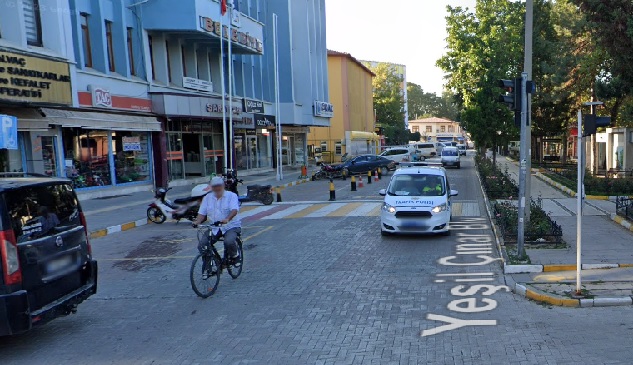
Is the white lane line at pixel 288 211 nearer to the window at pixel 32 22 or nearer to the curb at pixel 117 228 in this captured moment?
the curb at pixel 117 228

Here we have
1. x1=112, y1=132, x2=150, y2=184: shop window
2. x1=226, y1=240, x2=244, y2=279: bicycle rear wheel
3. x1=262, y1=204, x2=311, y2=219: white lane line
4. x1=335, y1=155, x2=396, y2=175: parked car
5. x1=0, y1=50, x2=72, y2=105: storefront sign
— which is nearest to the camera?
x1=226, y1=240, x2=244, y2=279: bicycle rear wheel

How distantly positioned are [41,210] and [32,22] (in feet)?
50.4

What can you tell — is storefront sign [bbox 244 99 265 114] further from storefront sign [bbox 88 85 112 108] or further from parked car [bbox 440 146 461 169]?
parked car [bbox 440 146 461 169]

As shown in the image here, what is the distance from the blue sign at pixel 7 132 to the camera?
1255 centimetres

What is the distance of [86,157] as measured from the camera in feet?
69.9

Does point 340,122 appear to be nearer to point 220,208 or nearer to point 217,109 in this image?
point 217,109

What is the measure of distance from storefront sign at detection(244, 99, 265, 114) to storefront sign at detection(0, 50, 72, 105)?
1493 centimetres

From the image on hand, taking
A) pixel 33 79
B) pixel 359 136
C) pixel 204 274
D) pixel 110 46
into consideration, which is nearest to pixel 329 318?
pixel 204 274

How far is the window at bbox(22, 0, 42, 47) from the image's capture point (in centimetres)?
1792

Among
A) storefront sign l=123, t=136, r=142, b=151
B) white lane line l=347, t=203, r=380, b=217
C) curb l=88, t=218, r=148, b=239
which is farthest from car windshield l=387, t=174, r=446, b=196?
storefront sign l=123, t=136, r=142, b=151

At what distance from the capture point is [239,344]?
576 centimetres

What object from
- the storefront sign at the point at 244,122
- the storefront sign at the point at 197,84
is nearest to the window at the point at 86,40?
the storefront sign at the point at 197,84

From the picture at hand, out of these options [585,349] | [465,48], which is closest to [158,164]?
[585,349]

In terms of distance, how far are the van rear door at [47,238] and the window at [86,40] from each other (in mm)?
16962
